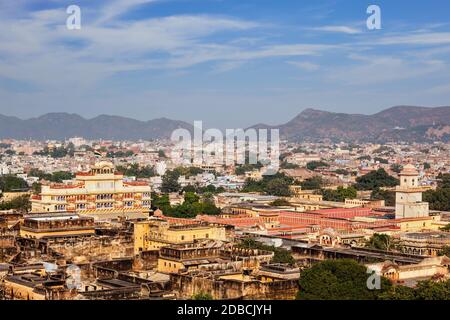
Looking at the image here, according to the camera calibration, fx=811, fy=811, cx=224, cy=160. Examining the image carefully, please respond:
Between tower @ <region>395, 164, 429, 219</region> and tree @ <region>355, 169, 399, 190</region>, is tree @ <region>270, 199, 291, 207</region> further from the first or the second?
tree @ <region>355, 169, 399, 190</region>

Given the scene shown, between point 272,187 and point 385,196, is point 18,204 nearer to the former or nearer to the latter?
point 272,187

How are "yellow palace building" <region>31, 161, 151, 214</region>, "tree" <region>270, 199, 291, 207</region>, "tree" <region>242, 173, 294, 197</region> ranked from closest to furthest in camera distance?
"yellow palace building" <region>31, 161, 151, 214</region>
"tree" <region>270, 199, 291, 207</region>
"tree" <region>242, 173, 294, 197</region>

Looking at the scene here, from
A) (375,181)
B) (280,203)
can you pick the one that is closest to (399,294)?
(280,203)

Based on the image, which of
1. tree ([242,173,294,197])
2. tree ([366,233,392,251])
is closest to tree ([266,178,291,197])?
tree ([242,173,294,197])

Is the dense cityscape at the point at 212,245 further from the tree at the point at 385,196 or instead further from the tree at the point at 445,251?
the tree at the point at 385,196

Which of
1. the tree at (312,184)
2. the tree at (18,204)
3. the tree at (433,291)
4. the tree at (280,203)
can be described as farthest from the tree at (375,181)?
the tree at (433,291)
